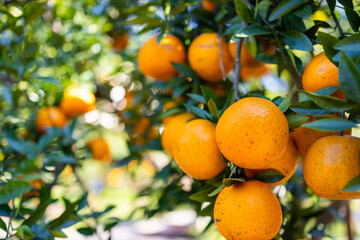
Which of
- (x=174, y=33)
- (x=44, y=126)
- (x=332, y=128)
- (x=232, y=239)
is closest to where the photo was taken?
(x=332, y=128)

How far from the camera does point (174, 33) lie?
1108 millimetres

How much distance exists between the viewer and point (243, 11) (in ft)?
2.41

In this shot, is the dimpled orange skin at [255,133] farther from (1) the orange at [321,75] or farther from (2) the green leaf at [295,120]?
(1) the orange at [321,75]

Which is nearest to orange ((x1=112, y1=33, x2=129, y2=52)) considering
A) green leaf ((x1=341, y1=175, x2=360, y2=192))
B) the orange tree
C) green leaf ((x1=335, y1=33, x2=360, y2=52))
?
the orange tree

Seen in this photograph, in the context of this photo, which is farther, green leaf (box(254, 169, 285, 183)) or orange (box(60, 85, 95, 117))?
orange (box(60, 85, 95, 117))

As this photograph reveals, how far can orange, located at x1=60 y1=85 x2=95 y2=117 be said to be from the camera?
4.53ft

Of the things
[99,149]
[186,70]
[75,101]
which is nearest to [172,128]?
[186,70]

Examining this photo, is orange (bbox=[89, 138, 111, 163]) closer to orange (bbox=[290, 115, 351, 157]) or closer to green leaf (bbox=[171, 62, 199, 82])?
green leaf (bbox=[171, 62, 199, 82])

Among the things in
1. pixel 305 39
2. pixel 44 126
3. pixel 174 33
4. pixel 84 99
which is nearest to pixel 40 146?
pixel 44 126

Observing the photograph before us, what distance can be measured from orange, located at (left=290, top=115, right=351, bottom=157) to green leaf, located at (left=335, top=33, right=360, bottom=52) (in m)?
0.19

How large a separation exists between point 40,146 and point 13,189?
A: 0.41 meters

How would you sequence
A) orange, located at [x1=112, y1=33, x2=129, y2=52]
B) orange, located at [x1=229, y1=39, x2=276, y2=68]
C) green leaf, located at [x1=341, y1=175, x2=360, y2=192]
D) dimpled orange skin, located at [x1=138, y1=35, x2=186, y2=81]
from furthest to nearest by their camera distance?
orange, located at [x1=112, y1=33, x2=129, y2=52] → dimpled orange skin, located at [x1=138, y1=35, x2=186, y2=81] → orange, located at [x1=229, y1=39, x2=276, y2=68] → green leaf, located at [x1=341, y1=175, x2=360, y2=192]

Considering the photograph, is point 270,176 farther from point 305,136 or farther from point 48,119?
point 48,119

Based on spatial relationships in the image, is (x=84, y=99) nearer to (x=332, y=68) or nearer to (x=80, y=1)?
(x=80, y=1)
